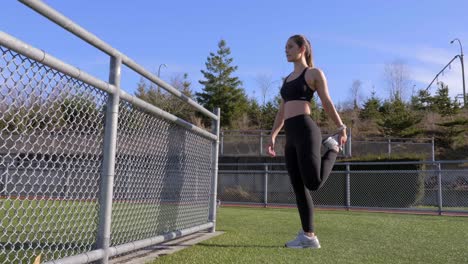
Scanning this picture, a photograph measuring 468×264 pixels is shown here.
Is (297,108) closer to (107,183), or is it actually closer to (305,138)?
(305,138)

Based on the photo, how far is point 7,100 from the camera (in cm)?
187

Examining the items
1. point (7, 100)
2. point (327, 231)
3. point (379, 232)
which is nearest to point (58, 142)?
point (7, 100)

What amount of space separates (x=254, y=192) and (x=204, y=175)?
34.2ft

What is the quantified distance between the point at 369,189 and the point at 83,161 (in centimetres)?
1278

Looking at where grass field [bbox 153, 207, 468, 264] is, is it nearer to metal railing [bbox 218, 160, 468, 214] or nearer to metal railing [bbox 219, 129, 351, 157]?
metal railing [bbox 218, 160, 468, 214]

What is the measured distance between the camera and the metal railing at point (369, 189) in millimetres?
13367

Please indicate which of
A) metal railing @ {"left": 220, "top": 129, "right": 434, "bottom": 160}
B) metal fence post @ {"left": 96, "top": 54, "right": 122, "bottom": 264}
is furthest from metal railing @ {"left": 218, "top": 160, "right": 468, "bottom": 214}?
metal fence post @ {"left": 96, "top": 54, "right": 122, "bottom": 264}

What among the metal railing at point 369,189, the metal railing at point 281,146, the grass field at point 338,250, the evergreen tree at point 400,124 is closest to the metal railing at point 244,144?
the metal railing at point 281,146

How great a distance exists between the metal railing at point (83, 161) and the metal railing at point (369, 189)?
358 inches

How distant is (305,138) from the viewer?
378 centimetres

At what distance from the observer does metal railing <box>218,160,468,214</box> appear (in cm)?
1337

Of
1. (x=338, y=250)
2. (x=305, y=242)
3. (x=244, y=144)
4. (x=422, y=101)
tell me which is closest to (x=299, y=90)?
(x=305, y=242)

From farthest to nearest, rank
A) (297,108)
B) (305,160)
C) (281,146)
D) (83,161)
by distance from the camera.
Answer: (281,146)
(297,108)
(305,160)
(83,161)

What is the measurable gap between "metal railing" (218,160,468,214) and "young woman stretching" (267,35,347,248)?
8.64 meters
